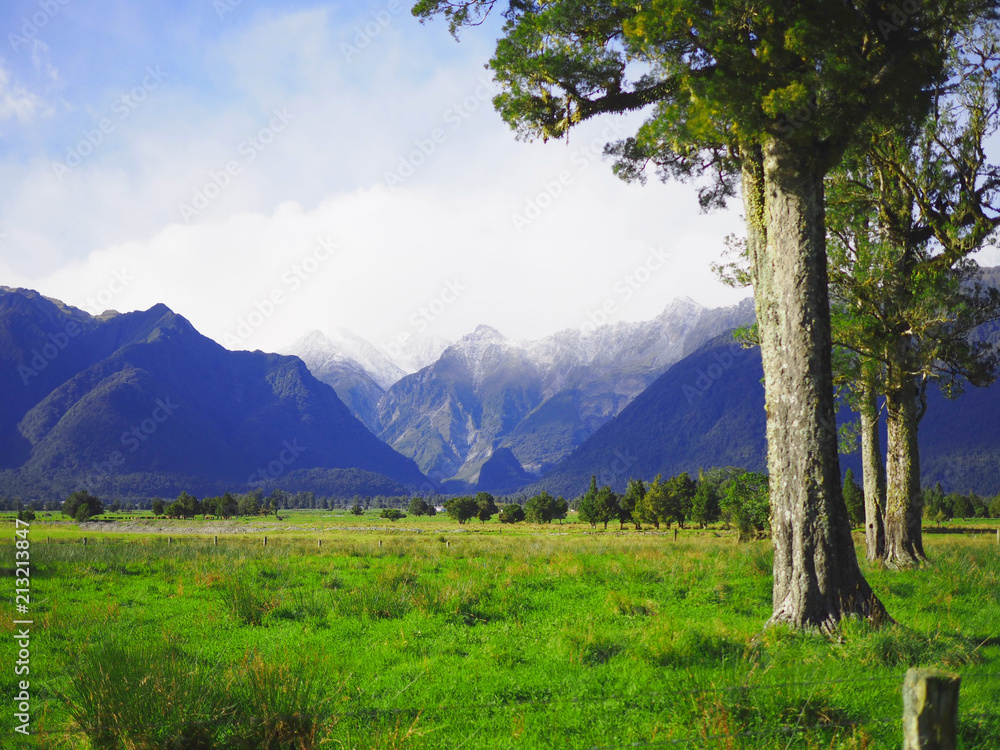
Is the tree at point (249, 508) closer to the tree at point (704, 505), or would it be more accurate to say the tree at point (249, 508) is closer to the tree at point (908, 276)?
the tree at point (704, 505)

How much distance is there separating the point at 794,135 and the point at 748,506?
119 feet

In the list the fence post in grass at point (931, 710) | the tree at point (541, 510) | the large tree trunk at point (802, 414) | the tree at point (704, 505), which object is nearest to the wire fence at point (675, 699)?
the fence post in grass at point (931, 710)

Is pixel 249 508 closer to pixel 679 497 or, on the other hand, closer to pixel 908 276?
pixel 679 497

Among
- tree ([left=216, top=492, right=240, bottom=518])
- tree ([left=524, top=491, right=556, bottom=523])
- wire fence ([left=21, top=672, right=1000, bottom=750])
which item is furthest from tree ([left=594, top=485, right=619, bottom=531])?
tree ([left=216, top=492, right=240, bottom=518])

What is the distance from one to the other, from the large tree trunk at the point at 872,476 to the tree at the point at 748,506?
70.3 ft

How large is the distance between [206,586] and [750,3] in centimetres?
1434

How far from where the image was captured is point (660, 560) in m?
14.9

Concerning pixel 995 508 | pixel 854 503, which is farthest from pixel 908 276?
pixel 995 508

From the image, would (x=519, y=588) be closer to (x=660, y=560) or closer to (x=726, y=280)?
(x=660, y=560)

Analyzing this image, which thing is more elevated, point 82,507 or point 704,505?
point 704,505

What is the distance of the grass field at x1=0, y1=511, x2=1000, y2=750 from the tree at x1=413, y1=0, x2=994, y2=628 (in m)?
1.20

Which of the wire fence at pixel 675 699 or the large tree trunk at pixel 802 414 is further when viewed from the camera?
the large tree trunk at pixel 802 414

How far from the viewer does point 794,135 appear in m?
8.35

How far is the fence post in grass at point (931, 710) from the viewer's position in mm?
3273
